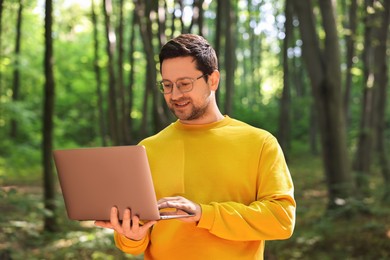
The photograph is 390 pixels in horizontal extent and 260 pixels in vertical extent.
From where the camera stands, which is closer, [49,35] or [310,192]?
[49,35]

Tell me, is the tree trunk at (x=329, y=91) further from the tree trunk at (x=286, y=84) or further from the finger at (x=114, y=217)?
the tree trunk at (x=286, y=84)

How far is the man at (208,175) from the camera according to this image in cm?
255

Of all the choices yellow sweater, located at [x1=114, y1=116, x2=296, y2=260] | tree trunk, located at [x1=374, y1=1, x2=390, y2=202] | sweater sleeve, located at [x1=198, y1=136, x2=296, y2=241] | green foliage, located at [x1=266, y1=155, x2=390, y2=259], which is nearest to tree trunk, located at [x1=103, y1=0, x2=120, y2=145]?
tree trunk, located at [x1=374, y1=1, x2=390, y2=202]

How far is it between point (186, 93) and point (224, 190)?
0.43m

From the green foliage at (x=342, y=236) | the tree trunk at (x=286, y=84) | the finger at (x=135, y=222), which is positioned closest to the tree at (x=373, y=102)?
the green foliage at (x=342, y=236)

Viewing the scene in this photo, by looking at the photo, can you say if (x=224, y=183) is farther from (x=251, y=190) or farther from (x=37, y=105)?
(x=37, y=105)

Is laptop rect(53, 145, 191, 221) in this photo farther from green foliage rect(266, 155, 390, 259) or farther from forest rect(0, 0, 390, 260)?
green foliage rect(266, 155, 390, 259)

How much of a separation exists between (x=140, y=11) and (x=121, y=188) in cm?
1115

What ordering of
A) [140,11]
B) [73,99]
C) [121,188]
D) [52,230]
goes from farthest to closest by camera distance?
[73,99] → [140,11] → [52,230] → [121,188]

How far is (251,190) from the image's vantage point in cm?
265

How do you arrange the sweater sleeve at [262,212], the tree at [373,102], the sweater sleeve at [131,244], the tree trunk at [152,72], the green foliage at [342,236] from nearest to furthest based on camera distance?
the sweater sleeve at [262,212]
the sweater sleeve at [131,244]
the green foliage at [342,236]
the tree trunk at [152,72]
the tree at [373,102]

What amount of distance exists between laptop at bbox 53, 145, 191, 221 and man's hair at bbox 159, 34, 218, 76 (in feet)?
1.58

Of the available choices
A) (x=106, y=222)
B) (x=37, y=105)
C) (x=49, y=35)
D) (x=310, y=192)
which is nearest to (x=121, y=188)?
(x=106, y=222)

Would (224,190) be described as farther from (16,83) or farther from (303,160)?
(303,160)
